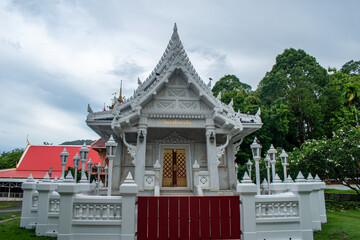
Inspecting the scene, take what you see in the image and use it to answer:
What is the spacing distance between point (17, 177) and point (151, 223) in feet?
86.4

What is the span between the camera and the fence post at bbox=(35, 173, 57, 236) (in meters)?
8.06

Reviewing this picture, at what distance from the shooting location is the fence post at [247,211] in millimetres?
6625

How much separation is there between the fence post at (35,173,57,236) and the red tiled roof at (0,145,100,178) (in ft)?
71.3

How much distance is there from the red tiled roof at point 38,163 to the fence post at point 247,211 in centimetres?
2611

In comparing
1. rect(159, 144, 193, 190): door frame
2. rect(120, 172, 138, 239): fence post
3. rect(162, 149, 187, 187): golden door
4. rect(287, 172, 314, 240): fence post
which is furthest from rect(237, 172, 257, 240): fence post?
rect(162, 149, 187, 187): golden door

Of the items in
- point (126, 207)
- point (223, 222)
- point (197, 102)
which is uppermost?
point (197, 102)

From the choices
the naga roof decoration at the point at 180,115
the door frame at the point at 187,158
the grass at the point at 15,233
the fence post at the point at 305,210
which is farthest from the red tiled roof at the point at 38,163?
the fence post at the point at 305,210

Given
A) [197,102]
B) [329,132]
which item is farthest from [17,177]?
[329,132]

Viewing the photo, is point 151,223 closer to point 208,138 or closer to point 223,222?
point 223,222

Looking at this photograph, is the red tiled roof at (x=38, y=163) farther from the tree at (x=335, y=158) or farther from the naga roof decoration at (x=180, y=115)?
the tree at (x=335, y=158)

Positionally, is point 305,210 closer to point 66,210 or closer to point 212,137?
point 212,137

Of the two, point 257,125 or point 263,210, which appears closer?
point 263,210

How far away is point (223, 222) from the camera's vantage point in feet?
22.2

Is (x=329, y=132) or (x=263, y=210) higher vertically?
(x=329, y=132)
